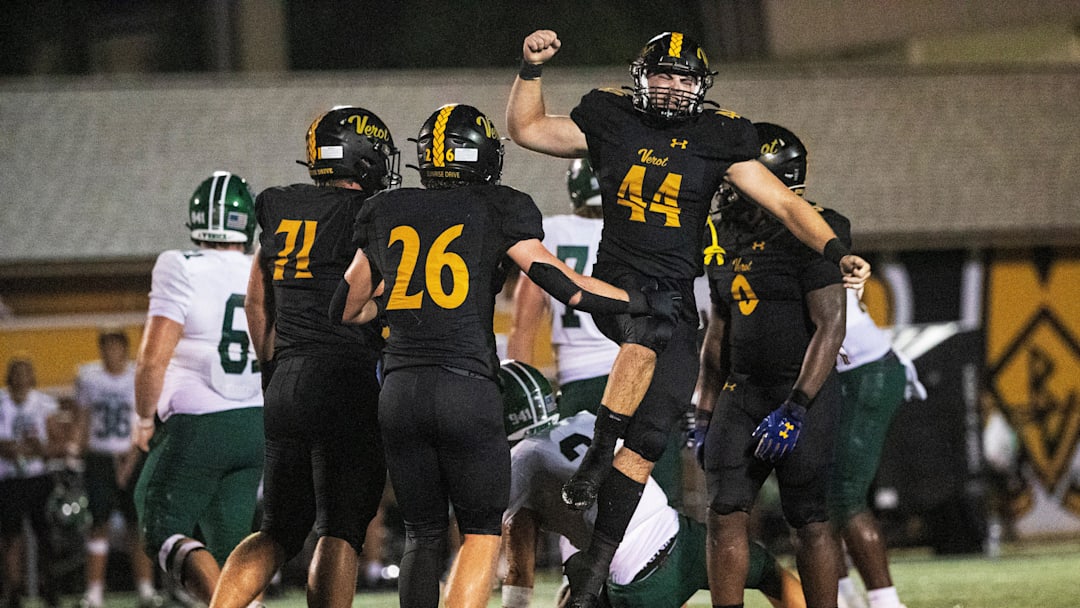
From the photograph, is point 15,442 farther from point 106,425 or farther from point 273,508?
point 273,508

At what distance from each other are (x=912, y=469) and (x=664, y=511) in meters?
7.61

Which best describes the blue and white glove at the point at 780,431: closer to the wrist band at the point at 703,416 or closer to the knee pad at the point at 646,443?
the knee pad at the point at 646,443

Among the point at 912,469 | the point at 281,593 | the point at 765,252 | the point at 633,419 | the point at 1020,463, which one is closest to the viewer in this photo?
the point at 633,419

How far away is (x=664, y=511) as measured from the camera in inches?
198

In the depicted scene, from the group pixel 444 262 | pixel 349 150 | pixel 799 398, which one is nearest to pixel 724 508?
pixel 799 398

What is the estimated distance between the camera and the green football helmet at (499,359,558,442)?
16.5 feet

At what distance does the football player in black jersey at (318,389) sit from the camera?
4.99 meters

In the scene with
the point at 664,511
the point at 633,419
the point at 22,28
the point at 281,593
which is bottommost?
the point at 281,593

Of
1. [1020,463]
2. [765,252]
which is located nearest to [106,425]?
[765,252]

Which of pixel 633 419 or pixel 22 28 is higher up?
pixel 22 28

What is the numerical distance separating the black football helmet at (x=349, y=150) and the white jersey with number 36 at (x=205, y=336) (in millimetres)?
924

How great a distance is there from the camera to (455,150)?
4668 millimetres

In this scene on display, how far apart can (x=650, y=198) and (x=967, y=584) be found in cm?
527

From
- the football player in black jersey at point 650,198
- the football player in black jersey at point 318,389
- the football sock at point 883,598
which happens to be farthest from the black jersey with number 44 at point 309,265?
the football sock at point 883,598
